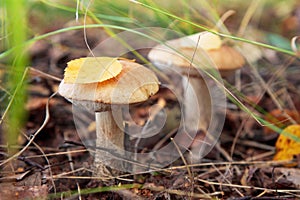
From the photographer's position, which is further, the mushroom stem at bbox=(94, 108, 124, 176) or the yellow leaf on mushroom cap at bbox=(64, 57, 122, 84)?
the mushroom stem at bbox=(94, 108, 124, 176)

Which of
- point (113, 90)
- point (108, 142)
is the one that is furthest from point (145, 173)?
point (113, 90)

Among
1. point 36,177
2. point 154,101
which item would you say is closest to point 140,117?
point 154,101

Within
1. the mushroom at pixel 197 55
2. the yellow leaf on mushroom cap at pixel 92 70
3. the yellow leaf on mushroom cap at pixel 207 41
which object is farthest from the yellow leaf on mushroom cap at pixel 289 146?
the yellow leaf on mushroom cap at pixel 92 70

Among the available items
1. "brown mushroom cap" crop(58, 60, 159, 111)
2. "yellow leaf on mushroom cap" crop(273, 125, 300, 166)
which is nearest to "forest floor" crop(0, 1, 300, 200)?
"yellow leaf on mushroom cap" crop(273, 125, 300, 166)

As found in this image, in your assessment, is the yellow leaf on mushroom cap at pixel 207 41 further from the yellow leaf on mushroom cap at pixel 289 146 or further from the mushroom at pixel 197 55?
the yellow leaf on mushroom cap at pixel 289 146

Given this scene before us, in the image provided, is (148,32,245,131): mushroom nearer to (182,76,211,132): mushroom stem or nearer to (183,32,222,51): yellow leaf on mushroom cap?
(183,32,222,51): yellow leaf on mushroom cap

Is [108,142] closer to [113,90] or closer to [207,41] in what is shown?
[113,90]
